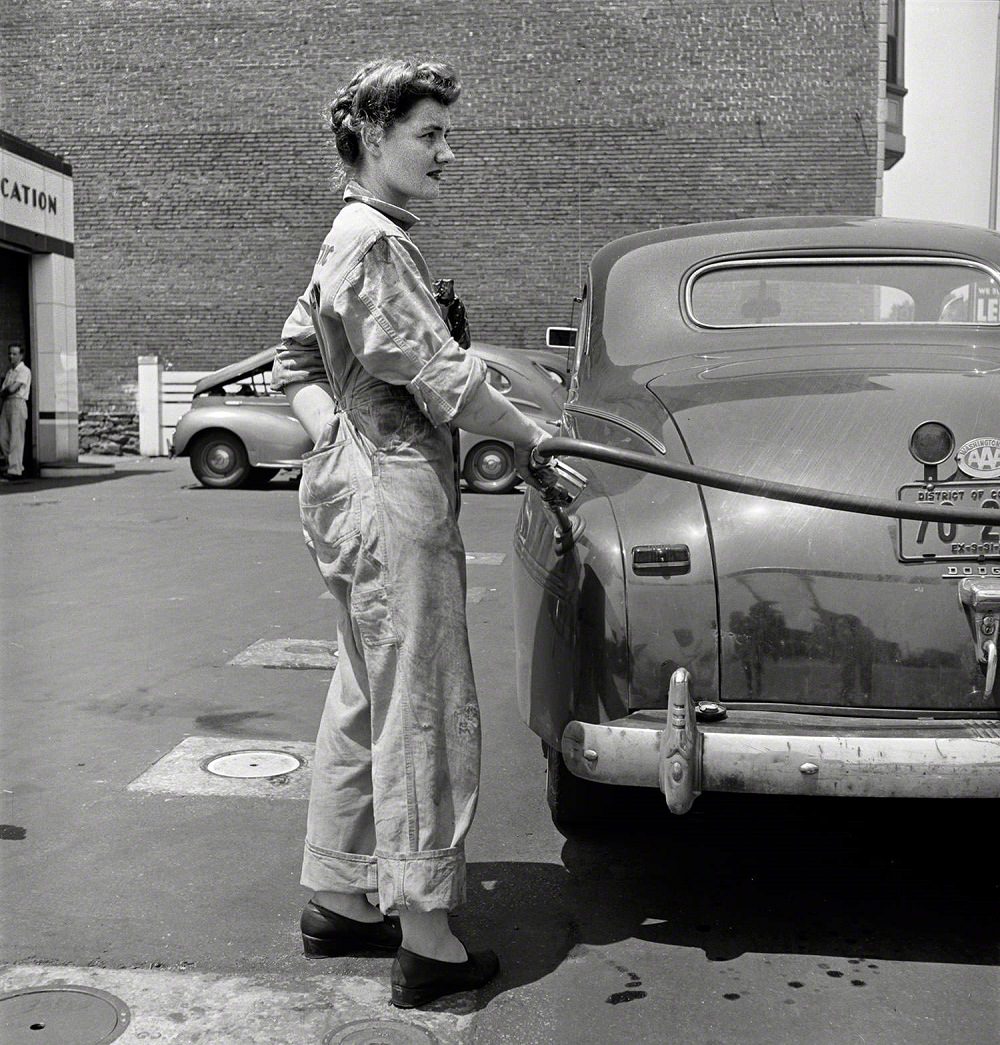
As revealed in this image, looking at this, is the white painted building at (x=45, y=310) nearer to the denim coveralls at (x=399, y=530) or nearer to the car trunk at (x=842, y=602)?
the denim coveralls at (x=399, y=530)

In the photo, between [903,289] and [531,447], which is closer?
[531,447]

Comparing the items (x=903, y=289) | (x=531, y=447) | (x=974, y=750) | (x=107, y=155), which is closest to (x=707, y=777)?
(x=974, y=750)

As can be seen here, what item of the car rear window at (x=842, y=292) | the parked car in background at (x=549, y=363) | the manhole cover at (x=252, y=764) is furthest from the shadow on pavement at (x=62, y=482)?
the car rear window at (x=842, y=292)

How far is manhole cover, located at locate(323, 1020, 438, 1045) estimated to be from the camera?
255 cm

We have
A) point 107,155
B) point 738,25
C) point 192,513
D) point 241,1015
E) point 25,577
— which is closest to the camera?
point 241,1015

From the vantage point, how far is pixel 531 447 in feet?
9.04

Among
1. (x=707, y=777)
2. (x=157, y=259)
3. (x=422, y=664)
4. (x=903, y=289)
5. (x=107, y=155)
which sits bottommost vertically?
(x=707, y=777)

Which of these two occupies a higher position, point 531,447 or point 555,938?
point 531,447

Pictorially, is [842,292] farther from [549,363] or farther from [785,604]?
[549,363]

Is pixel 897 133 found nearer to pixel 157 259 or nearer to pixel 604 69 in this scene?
pixel 604 69

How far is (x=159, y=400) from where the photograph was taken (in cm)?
2333

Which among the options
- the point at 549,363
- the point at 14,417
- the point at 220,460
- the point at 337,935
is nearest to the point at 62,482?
the point at 14,417

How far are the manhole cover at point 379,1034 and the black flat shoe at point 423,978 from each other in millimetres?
77

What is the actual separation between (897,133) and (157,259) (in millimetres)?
13864
